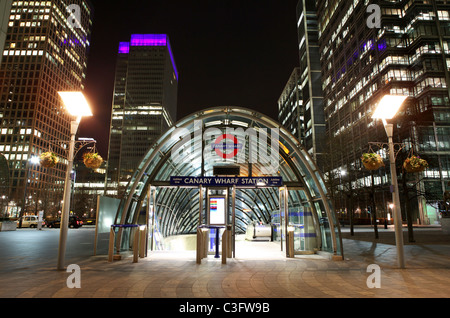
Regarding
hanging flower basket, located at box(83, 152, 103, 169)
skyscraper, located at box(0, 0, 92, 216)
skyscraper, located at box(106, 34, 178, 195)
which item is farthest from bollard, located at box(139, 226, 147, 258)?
skyscraper, located at box(106, 34, 178, 195)

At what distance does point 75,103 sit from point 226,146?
1019 cm

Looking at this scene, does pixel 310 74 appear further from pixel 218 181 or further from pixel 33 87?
pixel 33 87

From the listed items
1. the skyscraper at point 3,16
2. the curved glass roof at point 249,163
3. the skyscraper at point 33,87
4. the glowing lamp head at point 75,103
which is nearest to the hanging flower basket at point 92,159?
the glowing lamp head at point 75,103

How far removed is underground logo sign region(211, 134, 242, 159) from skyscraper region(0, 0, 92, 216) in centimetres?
8787

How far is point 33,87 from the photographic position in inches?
3853

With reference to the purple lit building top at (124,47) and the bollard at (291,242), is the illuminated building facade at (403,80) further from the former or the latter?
the purple lit building top at (124,47)

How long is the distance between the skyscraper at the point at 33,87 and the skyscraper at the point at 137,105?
36914mm

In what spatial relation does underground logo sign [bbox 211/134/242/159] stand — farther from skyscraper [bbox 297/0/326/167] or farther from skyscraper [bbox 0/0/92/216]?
skyscraper [bbox 0/0/92/216]

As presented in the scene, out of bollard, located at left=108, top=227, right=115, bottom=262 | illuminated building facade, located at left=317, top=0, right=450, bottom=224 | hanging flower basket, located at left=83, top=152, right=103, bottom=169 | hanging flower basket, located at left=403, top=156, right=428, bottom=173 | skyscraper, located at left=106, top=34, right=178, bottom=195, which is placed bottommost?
bollard, located at left=108, top=227, right=115, bottom=262

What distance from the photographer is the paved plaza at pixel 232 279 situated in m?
5.62

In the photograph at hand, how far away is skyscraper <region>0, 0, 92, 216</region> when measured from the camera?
3661 inches

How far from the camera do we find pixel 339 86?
232ft

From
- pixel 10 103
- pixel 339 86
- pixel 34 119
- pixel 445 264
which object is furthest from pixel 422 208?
pixel 10 103

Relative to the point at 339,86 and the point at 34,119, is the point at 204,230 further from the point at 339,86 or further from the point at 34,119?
the point at 34,119
